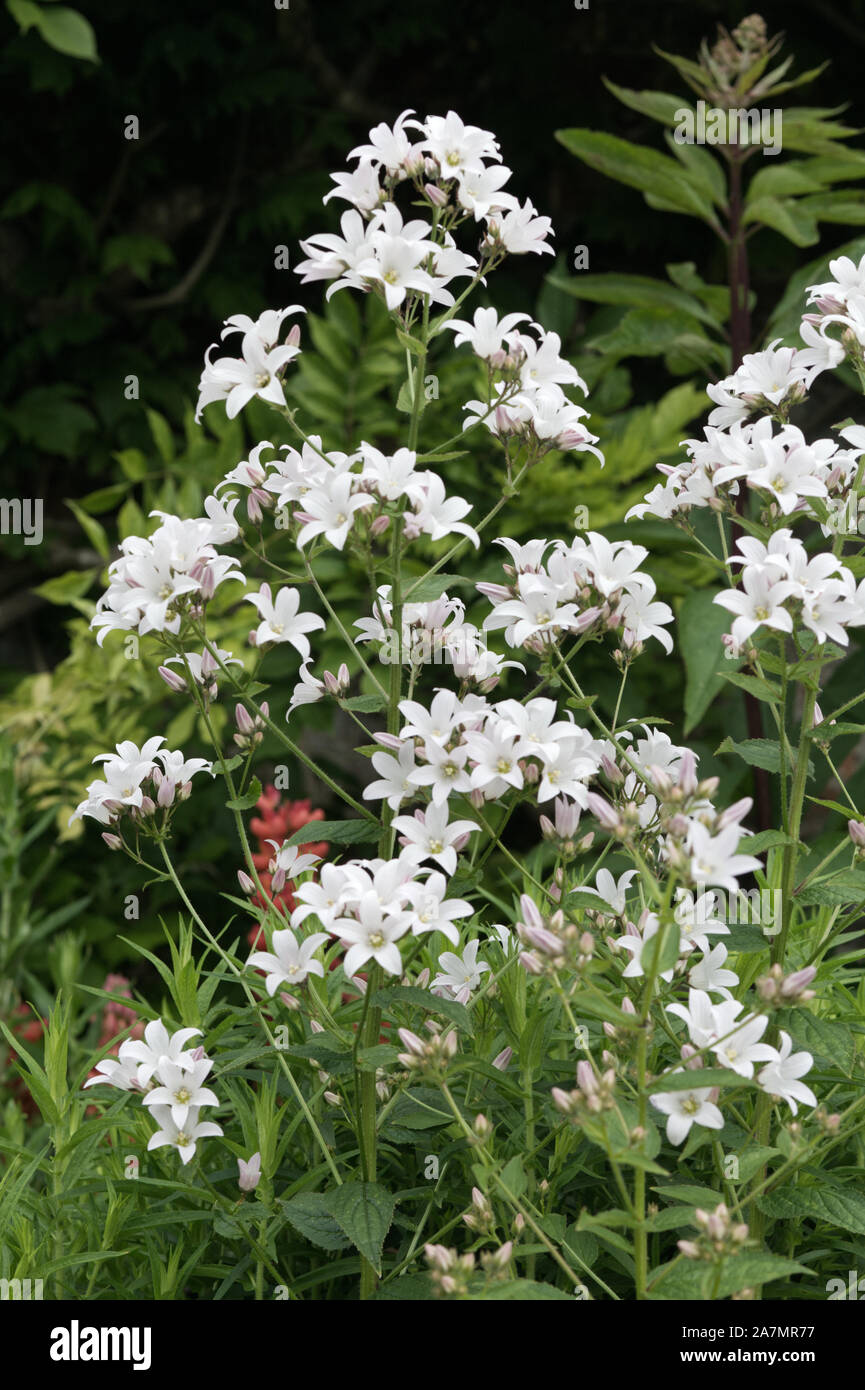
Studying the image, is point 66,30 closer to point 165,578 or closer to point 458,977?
→ point 165,578

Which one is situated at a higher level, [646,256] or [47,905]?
[646,256]

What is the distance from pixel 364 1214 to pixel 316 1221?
0.09 metres

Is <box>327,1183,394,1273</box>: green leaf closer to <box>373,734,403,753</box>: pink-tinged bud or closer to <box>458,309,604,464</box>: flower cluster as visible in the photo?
<box>373,734,403,753</box>: pink-tinged bud

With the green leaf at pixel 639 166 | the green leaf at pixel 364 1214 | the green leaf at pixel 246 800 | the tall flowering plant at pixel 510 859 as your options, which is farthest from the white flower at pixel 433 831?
the green leaf at pixel 639 166

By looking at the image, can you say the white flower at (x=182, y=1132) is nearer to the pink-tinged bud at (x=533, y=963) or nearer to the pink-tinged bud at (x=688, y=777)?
the pink-tinged bud at (x=533, y=963)

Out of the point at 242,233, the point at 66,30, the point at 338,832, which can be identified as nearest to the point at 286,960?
the point at 338,832

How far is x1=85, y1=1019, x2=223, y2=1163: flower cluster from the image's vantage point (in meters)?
1.37

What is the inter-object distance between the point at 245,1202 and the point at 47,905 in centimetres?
201

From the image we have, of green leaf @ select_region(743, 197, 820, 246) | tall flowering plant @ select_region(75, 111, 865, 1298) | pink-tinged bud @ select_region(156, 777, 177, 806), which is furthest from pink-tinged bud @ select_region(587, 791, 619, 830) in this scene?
green leaf @ select_region(743, 197, 820, 246)

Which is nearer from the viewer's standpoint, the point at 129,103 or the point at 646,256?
the point at 129,103

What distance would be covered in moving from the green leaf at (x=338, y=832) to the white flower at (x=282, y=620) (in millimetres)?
182

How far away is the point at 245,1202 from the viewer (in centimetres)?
147

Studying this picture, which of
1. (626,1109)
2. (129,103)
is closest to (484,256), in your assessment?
(626,1109)
